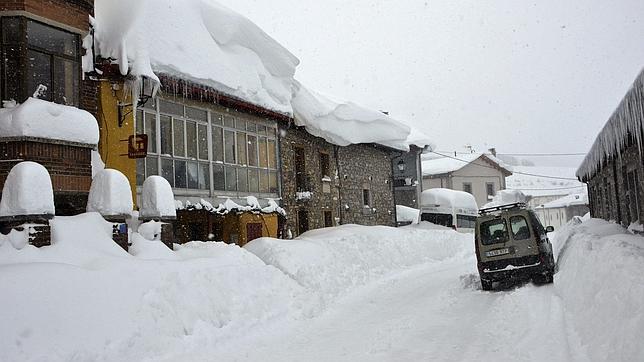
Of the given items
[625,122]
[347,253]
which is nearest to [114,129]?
[347,253]

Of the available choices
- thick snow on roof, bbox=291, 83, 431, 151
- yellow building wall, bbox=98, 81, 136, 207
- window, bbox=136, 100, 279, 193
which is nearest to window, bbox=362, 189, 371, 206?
thick snow on roof, bbox=291, 83, 431, 151

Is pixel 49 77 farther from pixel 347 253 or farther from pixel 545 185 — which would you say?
pixel 545 185

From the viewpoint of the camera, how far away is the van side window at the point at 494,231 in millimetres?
12328

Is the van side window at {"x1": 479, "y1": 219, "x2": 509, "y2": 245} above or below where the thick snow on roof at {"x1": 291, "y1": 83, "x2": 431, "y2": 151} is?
below

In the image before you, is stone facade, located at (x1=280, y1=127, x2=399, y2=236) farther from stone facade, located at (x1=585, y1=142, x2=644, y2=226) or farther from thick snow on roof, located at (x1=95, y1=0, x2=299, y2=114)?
stone facade, located at (x1=585, y1=142, x2=644, y2=226)

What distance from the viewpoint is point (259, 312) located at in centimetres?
937

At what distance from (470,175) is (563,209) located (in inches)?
1013

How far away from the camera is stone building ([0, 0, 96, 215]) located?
886 centimetres

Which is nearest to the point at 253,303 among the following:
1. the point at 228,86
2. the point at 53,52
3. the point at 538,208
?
the point at 53,52

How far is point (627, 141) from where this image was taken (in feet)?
39.0

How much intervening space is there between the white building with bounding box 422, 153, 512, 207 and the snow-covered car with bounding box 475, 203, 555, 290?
34876 millimetres

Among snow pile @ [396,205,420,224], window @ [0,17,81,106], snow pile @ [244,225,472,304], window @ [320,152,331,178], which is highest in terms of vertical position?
window @ [0,17,81,106]

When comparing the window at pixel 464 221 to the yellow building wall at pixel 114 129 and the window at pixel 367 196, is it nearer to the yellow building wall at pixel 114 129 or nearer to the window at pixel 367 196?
the window at pixel 367 196

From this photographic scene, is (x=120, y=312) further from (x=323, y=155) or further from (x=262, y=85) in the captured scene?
(x=323, y=155)
